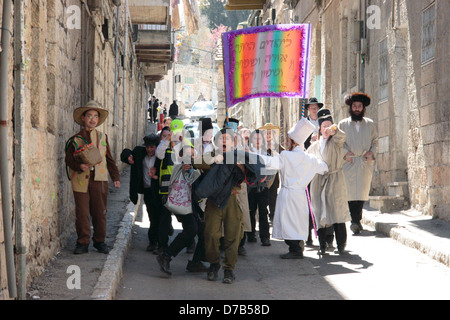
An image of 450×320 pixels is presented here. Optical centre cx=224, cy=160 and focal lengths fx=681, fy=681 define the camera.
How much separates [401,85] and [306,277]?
5960 mm

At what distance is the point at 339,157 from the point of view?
8.09m

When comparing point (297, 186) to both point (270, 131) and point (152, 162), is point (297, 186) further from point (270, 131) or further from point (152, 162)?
point (152, 162)

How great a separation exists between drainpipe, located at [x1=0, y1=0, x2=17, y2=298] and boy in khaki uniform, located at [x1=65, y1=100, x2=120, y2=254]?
2.50 meters

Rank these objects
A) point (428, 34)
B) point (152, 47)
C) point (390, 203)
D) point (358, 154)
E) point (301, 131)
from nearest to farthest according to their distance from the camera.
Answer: point (301, 131)
point (358, 154)
point (428, 34)
point (390, 203)
point (152, 47)

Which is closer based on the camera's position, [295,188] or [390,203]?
[295,188]

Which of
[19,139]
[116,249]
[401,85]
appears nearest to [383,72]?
[401,85]

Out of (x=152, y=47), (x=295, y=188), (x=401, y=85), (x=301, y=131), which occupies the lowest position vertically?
(x=295, y=188)

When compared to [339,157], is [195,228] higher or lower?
lower

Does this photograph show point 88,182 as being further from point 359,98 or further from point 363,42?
point 363,42

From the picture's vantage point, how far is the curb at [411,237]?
23.3ft

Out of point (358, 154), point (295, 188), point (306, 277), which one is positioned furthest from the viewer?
point (358, 154)

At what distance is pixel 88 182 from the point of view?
712cm

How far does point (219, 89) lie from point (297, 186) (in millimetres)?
37949
